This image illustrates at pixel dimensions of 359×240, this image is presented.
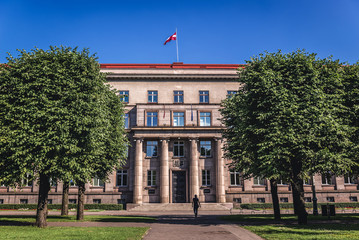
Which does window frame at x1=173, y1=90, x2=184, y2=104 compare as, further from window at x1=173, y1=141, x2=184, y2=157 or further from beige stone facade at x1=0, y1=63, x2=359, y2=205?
window at x1=173, y1=141, x2=184, y2=157

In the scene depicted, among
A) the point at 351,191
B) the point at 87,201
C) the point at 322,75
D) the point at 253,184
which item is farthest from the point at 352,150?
the point at 87,201

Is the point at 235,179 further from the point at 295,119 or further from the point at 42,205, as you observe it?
the point at 42,205

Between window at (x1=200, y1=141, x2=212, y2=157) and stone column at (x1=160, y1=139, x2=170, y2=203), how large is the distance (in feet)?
18.7

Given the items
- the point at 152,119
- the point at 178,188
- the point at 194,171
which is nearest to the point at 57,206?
the point at 178,188

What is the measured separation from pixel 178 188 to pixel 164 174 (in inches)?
134

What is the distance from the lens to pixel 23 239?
48.4 ft

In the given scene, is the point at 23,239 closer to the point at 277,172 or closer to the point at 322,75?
the point at 277,172

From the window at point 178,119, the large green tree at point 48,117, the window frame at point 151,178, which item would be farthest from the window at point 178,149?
the large green tree at point 48,117

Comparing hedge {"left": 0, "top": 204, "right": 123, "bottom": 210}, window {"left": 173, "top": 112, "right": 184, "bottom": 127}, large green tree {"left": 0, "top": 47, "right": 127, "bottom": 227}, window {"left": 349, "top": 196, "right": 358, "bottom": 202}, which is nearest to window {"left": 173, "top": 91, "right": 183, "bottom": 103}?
window {"left": 173, "top": 112, "right": 184, "bottom": 127}

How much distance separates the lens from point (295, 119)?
66.9 ft

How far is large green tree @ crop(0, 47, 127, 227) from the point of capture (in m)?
20.0

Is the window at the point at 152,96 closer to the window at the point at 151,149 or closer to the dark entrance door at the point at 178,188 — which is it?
the window at the point at 151,149

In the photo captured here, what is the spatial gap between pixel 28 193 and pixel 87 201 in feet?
28.6

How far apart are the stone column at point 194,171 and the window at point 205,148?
2159 mm
